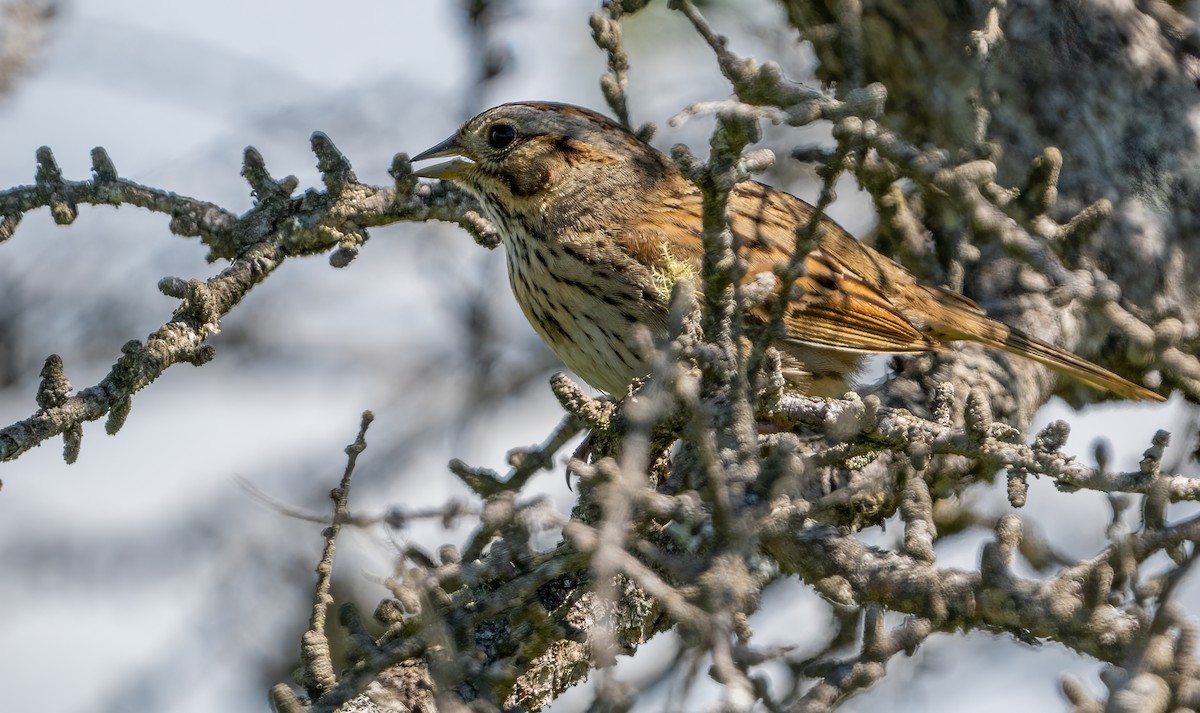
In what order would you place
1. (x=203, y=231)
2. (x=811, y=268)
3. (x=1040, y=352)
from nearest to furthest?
1. (x=203, y=231)
2. (x=1040, y=352)
3. (x=811, y=268)

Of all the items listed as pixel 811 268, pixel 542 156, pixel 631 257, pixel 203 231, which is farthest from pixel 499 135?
pixel 203 231

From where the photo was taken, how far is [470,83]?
4.21 metres

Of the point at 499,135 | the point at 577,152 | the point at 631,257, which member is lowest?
the point at 631,257

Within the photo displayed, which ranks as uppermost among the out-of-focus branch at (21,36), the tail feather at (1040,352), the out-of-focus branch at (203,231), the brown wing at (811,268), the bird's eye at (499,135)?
the out-of-focus branch at (21,36)

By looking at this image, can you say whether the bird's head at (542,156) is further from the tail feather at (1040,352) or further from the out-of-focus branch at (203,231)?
the tail feather at (1040,352)

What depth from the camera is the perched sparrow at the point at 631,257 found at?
394 centimetres

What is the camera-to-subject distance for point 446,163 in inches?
175

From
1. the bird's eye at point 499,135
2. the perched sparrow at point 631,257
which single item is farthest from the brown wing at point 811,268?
the bird's eye at point 499,135

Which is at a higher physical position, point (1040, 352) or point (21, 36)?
point (21, 36)

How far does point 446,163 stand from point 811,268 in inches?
50.2

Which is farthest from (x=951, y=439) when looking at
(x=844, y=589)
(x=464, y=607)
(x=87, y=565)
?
(x=87, y=565)

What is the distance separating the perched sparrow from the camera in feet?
12.9

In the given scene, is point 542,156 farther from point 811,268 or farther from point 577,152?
point 811,268

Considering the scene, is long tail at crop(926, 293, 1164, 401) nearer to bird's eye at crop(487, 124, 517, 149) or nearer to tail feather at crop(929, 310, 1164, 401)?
tail feather at crop(929, 310, 1164, 401)
